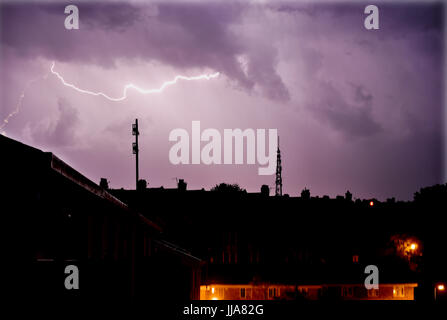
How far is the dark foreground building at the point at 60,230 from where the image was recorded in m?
5.67

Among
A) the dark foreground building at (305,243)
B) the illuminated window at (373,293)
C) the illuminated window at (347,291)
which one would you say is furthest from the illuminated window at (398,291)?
the illuminated window at (347,291)

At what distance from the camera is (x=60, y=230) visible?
6844mm

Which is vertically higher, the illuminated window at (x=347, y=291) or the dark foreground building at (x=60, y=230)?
the dark foreground building at (x=60, y=230)

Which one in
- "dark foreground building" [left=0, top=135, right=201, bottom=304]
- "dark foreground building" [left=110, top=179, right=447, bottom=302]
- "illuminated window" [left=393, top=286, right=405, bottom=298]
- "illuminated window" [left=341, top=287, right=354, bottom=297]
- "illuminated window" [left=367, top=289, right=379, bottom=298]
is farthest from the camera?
"illuminated window" [left=393, top=286, right=405, bottom=298]

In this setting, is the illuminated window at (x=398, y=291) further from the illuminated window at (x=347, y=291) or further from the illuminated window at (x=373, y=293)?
the illuminated window at (x=347, y=291)

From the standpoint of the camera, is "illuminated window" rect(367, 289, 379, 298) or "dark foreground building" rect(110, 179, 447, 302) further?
"illuminated window" rect(367, 289, 379, 298)

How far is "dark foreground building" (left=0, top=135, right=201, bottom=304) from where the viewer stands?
5672 millimetres

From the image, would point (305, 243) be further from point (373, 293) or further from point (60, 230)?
point (60, 230)

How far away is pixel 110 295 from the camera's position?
10844 millimetres

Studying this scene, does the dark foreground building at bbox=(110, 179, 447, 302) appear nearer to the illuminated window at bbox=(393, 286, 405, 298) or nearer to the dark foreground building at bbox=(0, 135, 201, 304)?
the illuminated window at bbox=(393, 286, 405, 298)

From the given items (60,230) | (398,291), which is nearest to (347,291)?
(398,291)

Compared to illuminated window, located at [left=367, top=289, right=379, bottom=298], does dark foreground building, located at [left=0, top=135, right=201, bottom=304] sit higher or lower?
higher

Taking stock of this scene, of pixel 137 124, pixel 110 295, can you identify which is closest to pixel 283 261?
pixel 137 124

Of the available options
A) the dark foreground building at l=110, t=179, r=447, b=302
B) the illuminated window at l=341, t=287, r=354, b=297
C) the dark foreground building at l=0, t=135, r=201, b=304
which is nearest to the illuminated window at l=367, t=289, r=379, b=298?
the dark foreground building at l=110, t=179, r=447, b=302
